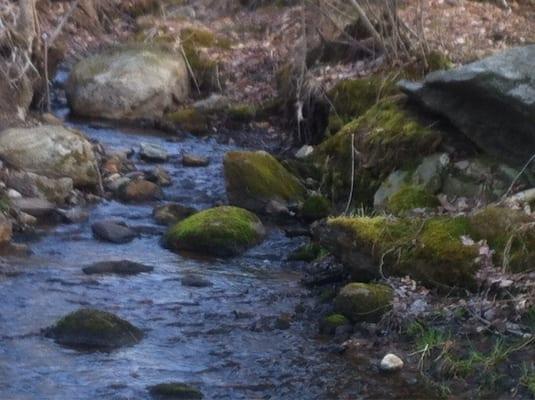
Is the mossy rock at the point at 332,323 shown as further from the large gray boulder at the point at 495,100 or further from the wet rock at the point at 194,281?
the large gray boulder at the point at 495,100

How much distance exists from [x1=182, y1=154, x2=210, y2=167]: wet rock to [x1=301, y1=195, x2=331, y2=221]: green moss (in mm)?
2438

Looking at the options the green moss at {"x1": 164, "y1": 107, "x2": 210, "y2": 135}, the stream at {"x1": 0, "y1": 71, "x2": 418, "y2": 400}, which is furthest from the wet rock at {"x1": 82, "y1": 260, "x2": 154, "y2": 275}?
the green moss at {"x1": 164, "y1": 107, "x2": 210, "y2": 135}

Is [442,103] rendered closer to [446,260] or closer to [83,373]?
[446,260]

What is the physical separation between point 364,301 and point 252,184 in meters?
3.96

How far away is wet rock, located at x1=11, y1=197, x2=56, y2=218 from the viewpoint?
10.7m

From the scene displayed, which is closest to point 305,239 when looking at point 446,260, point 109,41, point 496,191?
point 496,191

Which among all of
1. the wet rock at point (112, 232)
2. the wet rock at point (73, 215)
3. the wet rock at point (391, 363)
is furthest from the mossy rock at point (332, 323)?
the wet rock at point (73, 215)

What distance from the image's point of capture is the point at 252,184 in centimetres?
1152

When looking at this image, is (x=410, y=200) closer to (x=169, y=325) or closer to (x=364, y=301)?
(x=364, y=301)

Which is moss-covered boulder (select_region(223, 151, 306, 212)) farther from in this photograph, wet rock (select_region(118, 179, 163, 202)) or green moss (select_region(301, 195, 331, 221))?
wet rock (select_region(118, 179, 163, 202))

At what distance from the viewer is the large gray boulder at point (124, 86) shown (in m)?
15.9

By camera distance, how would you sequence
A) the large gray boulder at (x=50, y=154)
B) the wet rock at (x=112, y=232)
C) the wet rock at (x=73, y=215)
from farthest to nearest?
the large gray boulder at (x=50, y=154), the wet rock at (x=73, y=215), the wet rock at (x=112, y=232)

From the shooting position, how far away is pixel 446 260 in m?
7.80

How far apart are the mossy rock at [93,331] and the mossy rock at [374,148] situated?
13.2ft
